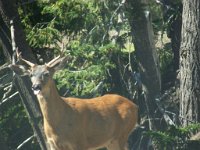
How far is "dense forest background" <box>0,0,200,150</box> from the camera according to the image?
1306cm

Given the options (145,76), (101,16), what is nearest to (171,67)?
(145,76)

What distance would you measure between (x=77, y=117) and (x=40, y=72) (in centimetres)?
121

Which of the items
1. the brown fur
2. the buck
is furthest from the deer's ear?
the brown fur

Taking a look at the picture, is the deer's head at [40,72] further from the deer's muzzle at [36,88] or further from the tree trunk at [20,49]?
the tree trunk at [20,49]

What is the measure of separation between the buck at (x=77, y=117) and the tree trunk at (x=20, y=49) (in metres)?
1.19

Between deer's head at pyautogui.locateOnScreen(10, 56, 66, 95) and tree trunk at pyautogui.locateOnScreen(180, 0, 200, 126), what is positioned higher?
deer's head at pyautogui.locateOnScreen(10, 56, 66, 95)

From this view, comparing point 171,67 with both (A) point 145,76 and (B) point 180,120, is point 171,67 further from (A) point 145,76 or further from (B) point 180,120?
(B) point 180,120

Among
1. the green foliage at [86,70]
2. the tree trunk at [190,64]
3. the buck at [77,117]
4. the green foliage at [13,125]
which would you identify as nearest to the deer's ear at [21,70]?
the buck at [77,117]

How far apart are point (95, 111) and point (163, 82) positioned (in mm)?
4261

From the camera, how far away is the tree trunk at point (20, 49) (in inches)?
507

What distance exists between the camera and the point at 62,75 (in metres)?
13.5

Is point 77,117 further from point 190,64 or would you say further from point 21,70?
point 190,64

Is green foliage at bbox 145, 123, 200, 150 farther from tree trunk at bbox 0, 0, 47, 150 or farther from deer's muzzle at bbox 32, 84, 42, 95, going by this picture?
deer's muzzle at bbox 32, 84, 42, 95

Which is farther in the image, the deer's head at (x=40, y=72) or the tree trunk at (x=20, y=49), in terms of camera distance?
the tree trunk at (x=20, y=49)
